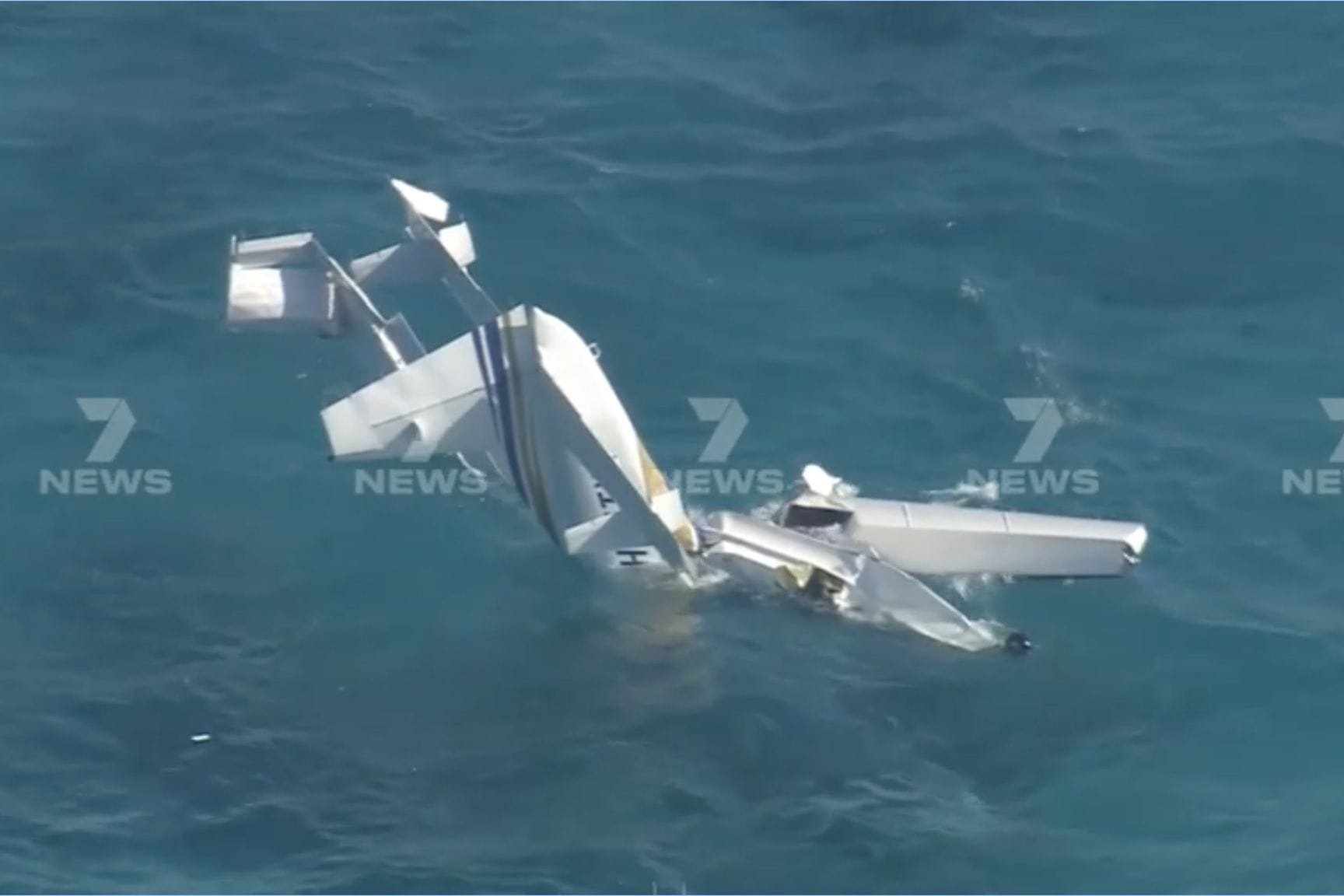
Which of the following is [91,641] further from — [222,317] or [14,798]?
[222,317]

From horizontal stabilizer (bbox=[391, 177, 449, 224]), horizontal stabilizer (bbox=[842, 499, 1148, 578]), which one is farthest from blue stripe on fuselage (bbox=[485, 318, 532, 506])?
horizontal stabilizer (bbox=[842, 499, 1148, 578])

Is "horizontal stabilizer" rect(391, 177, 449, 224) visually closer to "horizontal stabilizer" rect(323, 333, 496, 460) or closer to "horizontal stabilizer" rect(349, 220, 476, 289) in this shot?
"horizontal stabilizer" rect(349, 220, 476, 289)

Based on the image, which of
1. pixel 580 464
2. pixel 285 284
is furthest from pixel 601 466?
pixel 285 284

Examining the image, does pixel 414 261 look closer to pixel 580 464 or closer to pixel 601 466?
pixel 580 464

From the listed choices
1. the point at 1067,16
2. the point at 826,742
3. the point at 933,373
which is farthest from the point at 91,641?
the point at 1067,16

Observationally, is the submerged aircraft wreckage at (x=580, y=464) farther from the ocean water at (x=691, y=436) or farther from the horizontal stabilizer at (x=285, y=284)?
the ocean water at (x=691, y=436)
